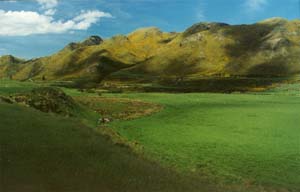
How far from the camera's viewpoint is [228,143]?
45.3 metres

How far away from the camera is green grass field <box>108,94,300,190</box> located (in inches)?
1281

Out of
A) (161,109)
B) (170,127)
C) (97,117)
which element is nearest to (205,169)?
(170,127)

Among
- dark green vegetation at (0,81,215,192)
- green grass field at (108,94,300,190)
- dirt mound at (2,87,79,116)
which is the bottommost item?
green grass field at (108,94,300,190)

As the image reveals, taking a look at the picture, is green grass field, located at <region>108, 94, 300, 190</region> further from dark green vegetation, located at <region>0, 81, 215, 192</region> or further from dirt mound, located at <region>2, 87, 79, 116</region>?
dirt mound, located at <region>2, 87, 79, 116</region>

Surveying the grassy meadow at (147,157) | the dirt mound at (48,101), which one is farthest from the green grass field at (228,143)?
the dirt mound at (48,101)

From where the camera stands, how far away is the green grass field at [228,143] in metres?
32.5

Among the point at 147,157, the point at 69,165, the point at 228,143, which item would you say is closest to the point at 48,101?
the point at 228,143

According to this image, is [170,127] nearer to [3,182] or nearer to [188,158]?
[188,158]

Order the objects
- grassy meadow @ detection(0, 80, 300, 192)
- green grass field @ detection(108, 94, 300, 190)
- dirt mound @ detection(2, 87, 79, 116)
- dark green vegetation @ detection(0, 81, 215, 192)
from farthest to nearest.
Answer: dirt mound @ detection(2, 87, 79, 116)
green grass field @ detection(108, 94, 300, 190)
grassy meadow @ detection(0, 80, 300, 192)
dark green vegetation @ detection(0, 81, 215, 192)

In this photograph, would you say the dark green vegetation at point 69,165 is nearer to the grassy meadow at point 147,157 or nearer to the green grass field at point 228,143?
the grassy meadow at point 147,157

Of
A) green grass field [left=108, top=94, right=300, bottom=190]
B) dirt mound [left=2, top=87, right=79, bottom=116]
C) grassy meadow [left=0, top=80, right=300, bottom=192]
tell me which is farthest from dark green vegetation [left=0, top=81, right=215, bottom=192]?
dirt mound [left=2, top=87, right=79, bottom=116]

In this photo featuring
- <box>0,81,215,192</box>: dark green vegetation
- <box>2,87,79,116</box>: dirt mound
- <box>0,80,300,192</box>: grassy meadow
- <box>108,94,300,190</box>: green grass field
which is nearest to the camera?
<box>0,81,215,192</box>: dark green vegetation

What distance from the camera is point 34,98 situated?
55281 millimetres

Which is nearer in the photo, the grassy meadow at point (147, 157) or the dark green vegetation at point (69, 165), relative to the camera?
the dark green vegetation at point (69, 165)
